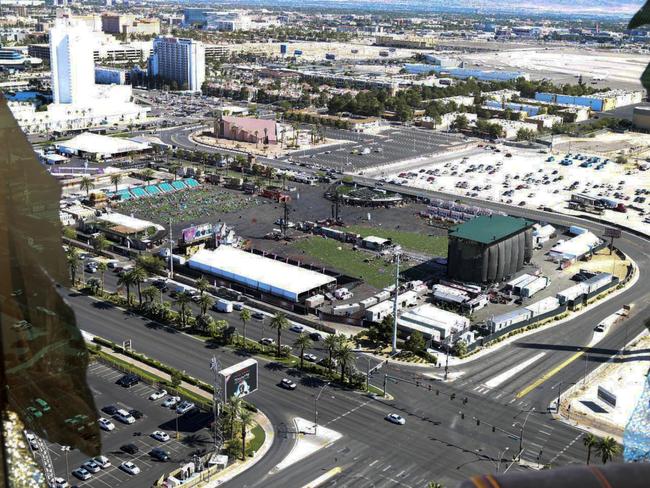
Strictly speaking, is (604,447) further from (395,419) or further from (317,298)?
(317,298)

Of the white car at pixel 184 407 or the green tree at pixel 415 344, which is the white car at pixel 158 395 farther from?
the green tree at pixel 415 344

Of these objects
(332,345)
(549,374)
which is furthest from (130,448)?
(549,374)

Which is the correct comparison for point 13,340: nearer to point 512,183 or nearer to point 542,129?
point 512,183

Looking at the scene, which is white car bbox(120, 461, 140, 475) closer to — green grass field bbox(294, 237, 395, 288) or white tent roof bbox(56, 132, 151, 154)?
green grass field bbox(294, 237, 395, 288)

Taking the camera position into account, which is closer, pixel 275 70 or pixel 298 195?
pixel 298 195

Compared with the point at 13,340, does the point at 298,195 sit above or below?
below

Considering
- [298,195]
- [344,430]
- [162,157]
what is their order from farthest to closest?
[162,157], [298,195], [344,430]

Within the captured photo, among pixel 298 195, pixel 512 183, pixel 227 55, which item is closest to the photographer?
pixel 298 195

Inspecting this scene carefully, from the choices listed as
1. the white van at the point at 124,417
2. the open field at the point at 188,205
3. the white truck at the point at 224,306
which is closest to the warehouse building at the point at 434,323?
the white truck at the point at 224,306

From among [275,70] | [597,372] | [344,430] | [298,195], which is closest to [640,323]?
[597,372]
